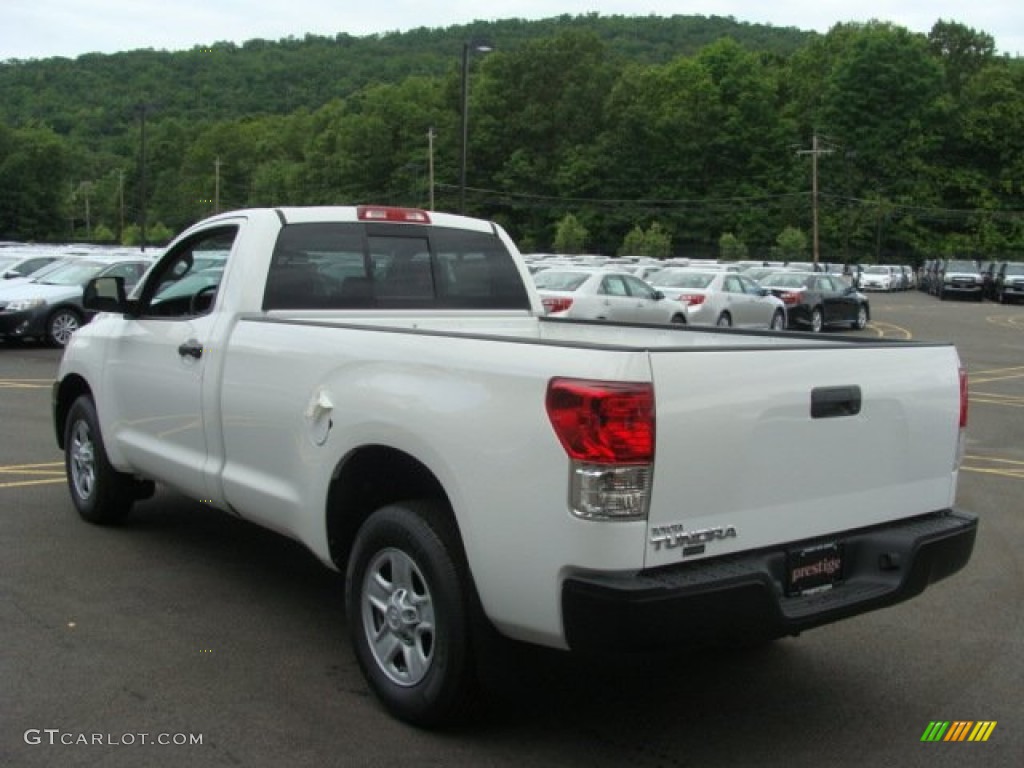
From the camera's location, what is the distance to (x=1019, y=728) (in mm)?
4184

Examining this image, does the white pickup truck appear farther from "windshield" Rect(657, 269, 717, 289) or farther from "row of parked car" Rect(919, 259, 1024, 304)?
"row of parked car" Rect(919, 259, 1024, 304)

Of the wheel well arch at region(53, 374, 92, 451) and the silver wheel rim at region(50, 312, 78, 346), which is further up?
the wheel well arch at region(53, 374, 92, 451)

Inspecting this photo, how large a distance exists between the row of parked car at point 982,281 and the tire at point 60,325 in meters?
42.4

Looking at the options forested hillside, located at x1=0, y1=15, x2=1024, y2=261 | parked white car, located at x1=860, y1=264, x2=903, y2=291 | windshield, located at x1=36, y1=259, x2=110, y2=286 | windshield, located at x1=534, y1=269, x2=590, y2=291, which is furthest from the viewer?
forested hillside, located at x1=0, y1=15, x2=1024, y2=261

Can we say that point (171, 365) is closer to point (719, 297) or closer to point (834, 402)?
point (834, 402)

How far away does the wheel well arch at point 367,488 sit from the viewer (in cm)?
416

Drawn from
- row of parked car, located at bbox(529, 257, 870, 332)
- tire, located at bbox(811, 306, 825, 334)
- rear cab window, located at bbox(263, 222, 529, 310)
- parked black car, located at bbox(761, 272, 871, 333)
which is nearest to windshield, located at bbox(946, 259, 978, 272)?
row of parked car, located at bbox(529, 257, 870, 332)

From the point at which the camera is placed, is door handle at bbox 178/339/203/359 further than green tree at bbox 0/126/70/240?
No

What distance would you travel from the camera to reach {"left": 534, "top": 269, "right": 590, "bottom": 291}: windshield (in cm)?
2216

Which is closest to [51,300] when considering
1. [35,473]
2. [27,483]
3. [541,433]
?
[35,473]

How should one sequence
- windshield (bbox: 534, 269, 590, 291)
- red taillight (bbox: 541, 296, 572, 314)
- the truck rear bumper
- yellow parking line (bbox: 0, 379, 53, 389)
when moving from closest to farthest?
1. the truck rear bumper
2. yellow parking line (bbox: 0, 379, 53, 389)
3. red taillight (bbox: 541, 296, 572, 314)
4. windshield (bbox: 534, 269, 590, 291)

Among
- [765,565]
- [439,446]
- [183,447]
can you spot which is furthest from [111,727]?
[765,565]

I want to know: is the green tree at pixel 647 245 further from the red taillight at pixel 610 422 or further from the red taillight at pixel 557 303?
the red taillight at pixel 610 422

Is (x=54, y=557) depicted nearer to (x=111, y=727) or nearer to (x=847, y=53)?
(x=111, y=727)
